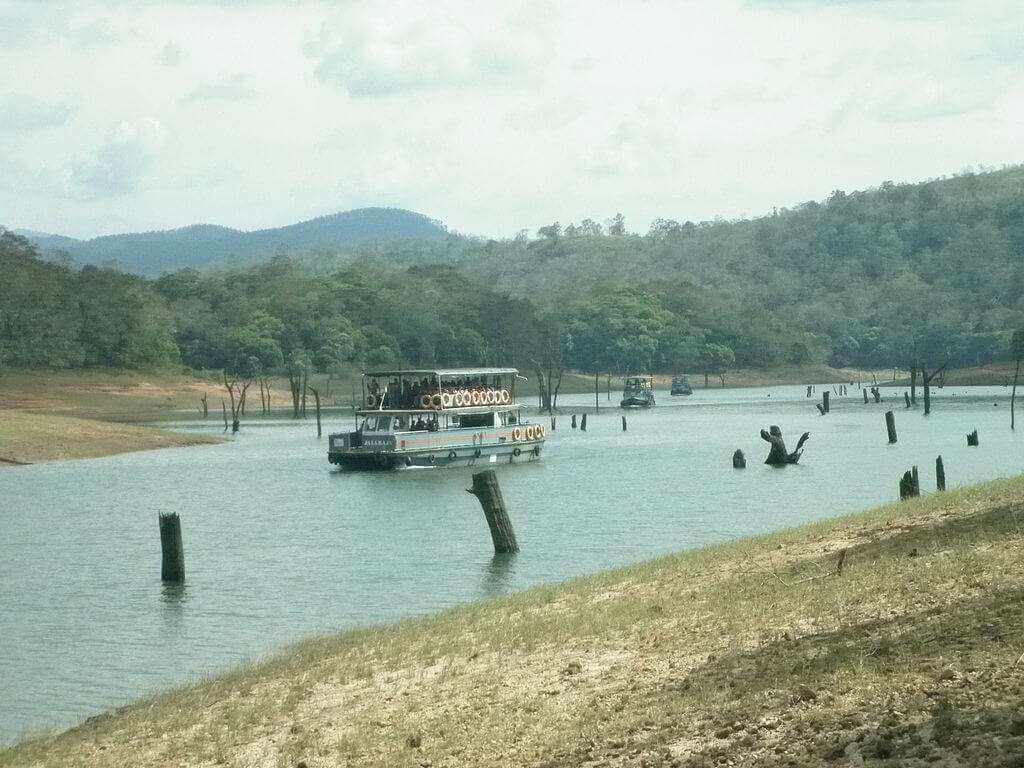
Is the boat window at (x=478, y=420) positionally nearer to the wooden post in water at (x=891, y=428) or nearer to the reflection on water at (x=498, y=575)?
the wooden post in water at (x=891, y=428)

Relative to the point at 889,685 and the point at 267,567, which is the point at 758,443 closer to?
the point at 267,567

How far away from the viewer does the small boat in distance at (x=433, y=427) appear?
2355 inches

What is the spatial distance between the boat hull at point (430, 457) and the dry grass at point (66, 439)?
49.3 feet

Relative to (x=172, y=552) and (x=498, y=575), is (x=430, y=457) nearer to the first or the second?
(x=172, y=552)

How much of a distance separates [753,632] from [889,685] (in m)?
3.41

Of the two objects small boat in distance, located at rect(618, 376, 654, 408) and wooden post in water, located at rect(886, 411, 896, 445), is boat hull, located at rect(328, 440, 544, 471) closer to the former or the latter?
wooden post in water, located at rect(886, 411, 896, 445)

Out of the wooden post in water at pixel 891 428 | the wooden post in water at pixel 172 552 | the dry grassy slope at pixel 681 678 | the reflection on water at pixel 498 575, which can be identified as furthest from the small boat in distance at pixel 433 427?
the dry grassy slope at pixel 681 678

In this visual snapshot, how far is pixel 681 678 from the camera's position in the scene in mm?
12672

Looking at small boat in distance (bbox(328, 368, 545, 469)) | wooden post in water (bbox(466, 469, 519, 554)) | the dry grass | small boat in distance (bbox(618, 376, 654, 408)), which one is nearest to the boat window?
small boat in distance (bbox(328, 368, 545, 469))

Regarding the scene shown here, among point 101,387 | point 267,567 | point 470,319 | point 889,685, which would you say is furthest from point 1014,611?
point 470,319

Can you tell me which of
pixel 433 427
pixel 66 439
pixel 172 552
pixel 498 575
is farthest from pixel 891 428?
pixel 172 552

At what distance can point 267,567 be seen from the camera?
106 feet

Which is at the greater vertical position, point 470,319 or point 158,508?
point 470,319

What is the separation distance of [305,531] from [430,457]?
20.2 meters
